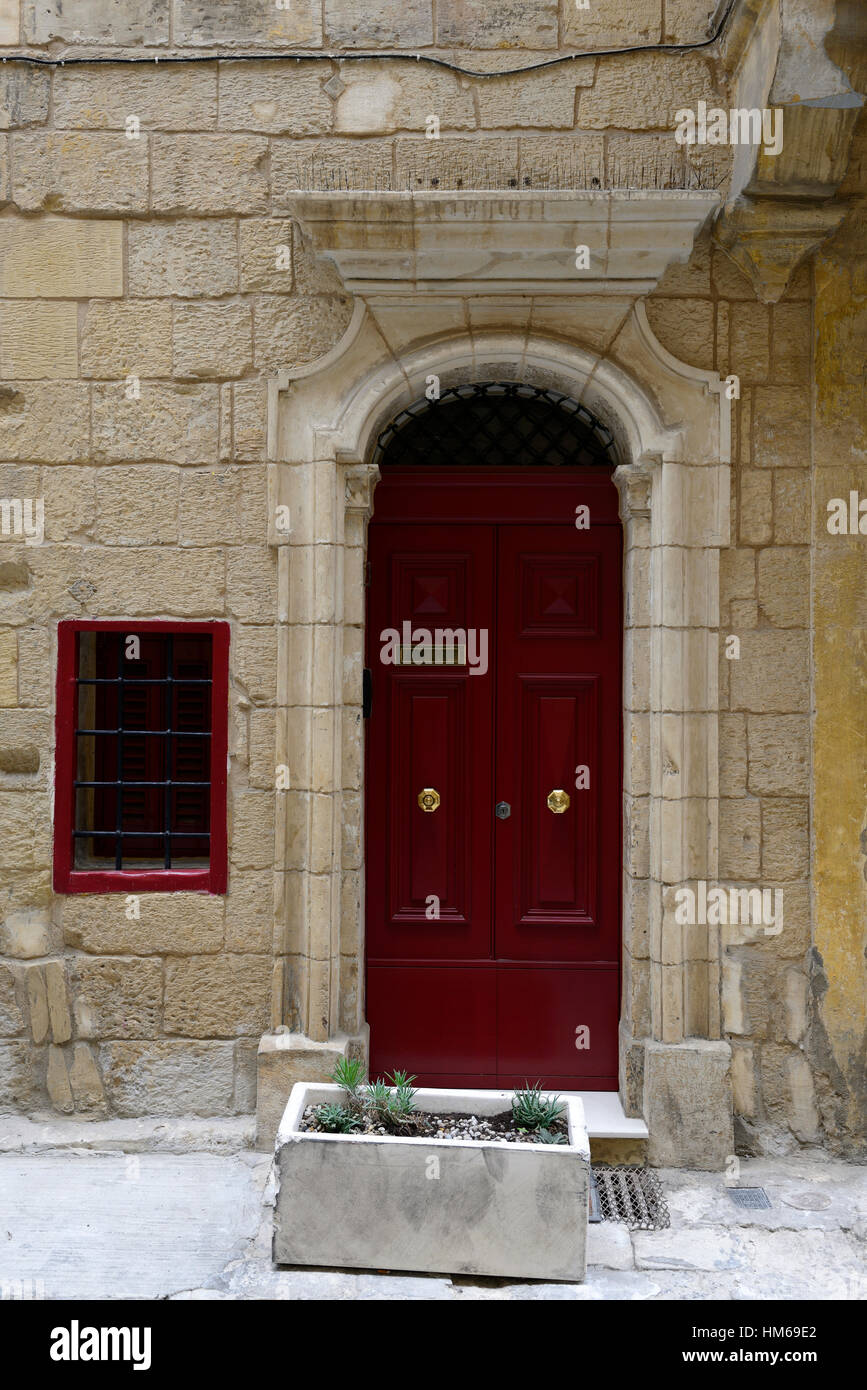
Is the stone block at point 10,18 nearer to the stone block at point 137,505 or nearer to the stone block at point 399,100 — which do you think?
the stone block at point 399,100

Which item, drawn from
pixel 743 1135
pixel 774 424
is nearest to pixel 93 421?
pixel 774 424

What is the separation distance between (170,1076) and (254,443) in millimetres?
2674

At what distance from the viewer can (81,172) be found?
174 inches

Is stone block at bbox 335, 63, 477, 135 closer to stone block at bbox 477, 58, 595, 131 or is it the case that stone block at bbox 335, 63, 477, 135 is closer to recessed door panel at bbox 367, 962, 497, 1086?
stone block at bbox 477, 58, 595, 131

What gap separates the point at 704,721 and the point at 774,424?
1.26 meters

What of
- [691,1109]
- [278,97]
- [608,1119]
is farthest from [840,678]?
[278,97]

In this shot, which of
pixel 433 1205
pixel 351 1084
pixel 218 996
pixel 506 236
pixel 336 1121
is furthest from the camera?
pixel 218 996

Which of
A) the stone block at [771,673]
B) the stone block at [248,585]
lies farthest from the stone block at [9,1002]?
the stone block at [771,673]

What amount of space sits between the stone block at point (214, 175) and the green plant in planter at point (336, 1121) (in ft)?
11.6

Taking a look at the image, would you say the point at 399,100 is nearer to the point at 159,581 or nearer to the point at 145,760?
the point at 159,581

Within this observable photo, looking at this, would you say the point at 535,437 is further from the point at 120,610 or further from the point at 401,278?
the point at 120,610

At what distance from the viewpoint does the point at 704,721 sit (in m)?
4.37

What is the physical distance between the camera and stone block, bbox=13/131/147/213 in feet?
14.5

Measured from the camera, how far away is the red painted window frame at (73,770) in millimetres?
4449
